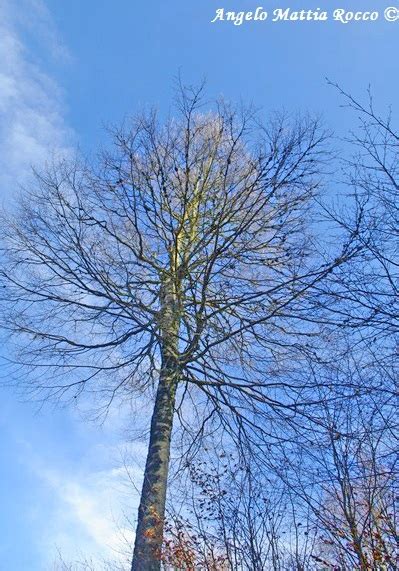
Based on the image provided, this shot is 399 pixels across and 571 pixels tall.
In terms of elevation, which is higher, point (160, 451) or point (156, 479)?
point (160, 451)

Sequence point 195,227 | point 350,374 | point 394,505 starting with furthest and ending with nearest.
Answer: point 195,227 → point 350,374 → point 394,505

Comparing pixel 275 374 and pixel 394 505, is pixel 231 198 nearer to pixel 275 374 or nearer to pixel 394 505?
pixel 275 374

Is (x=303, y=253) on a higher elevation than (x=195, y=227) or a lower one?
lower

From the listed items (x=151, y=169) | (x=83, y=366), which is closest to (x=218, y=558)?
(x=83, y=366)

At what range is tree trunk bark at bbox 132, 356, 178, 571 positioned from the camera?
4.88m

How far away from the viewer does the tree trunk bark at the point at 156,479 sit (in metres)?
4.88

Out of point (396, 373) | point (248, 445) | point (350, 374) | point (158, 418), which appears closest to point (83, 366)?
point (158, 418)

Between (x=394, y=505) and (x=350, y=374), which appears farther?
(x=350, y=374)

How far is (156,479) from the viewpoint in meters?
5.37

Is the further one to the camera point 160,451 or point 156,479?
point 160,451

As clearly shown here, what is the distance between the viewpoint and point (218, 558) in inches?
180

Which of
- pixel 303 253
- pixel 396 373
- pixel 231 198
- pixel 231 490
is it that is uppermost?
pixel 231 198

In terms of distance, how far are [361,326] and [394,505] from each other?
1.41 meters

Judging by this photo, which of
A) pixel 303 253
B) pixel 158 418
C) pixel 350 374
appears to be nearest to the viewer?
pixel 350 374
